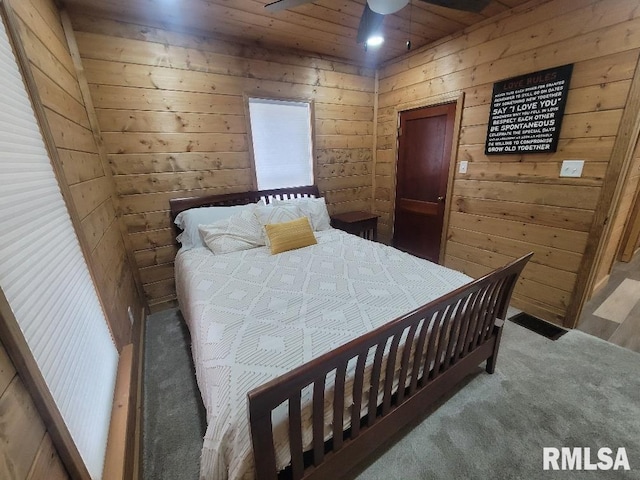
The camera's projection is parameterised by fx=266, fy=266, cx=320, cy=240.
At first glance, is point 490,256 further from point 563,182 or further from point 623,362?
point 623,362

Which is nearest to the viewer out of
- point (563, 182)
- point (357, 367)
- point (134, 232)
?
point (357, 367)

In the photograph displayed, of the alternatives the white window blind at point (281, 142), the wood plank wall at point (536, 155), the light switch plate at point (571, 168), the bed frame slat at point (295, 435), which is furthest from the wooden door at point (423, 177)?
the bed frame slat at point (295, 435)

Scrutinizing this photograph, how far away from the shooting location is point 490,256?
8.66ft

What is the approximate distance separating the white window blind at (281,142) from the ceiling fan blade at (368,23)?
54.7 inches

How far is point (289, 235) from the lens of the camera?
2.33 meters

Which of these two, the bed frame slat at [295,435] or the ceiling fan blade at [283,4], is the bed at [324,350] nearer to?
the bed frame slat at [295,435]

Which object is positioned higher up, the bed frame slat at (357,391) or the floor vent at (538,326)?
the bed frame slat at (357,391)

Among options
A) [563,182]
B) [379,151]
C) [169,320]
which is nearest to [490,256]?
[563,182]

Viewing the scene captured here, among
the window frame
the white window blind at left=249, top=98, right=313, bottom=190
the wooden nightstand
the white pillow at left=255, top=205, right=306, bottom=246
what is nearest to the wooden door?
the wooden nightstand

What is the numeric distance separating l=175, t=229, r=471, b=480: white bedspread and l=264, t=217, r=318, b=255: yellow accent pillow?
0.08 metres

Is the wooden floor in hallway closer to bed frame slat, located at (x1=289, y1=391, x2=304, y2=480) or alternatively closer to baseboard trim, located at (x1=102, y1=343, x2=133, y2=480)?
bed frame slat, located at (x1=289, y1=391, x2=304, y2=480)

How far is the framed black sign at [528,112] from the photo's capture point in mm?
1987

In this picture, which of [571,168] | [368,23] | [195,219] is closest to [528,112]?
[571,168]

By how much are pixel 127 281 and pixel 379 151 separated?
3.14m
